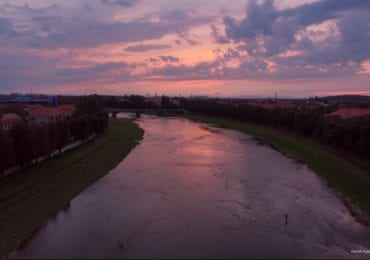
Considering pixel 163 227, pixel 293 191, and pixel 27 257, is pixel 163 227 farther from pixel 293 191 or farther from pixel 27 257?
pixel 293 191

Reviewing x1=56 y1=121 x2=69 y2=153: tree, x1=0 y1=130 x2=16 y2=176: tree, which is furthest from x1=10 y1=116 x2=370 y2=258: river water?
x1=56 y1=121 x2=69 y2=153: tree

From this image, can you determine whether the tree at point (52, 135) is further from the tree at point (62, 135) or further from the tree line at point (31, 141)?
the tree at point (62, 135)

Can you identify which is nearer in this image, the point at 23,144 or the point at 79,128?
the point at 23,144

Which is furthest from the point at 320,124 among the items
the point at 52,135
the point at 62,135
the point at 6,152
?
the point at 6,152

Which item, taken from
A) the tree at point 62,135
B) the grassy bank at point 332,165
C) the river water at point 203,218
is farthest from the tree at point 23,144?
the grassy bank at point 332,165

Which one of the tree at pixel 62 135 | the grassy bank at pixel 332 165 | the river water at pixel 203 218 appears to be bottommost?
the river water at pixel 203 218

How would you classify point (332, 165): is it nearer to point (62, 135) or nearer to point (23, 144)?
point (62, 135)

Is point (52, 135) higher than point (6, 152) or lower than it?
higher

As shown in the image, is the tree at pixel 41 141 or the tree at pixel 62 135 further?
the tree at pixel 62 135
